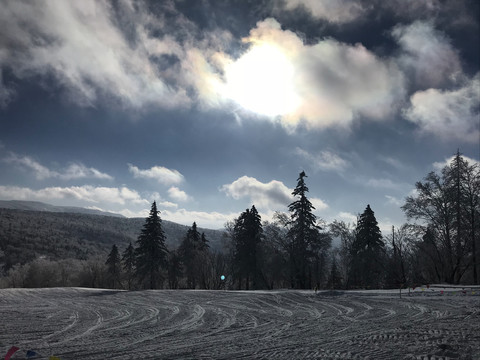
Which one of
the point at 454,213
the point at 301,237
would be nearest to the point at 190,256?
the point at 301,237

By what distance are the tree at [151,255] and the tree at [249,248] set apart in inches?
433

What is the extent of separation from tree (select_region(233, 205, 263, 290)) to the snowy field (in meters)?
24.2

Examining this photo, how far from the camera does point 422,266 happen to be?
40.9 metres

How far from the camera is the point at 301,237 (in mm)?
39312

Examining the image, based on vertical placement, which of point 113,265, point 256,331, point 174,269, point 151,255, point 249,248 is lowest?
point 113,265

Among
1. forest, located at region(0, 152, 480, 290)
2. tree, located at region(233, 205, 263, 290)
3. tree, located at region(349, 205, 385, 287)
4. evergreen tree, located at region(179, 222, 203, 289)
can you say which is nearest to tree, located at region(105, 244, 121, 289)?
forest, located at region(0, 152, 480, 290)

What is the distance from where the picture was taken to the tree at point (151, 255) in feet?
147

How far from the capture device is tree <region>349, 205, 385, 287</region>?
3909cm

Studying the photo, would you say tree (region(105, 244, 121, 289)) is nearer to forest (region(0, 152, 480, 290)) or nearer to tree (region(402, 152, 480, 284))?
forest (region(0, 152, 480, 290))

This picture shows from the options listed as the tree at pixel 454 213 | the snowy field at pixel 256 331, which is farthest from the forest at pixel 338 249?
the snowy field at pixel 256 331

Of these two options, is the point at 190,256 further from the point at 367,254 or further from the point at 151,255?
the point at 367,254

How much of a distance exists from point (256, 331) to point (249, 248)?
32.0 m

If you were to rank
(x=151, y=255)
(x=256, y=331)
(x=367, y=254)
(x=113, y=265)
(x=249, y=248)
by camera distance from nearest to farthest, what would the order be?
(x=256, y=331) → (x=367, y=254) → (x=249, y=248) → (x=151, y=255) → (x=113, y=265)

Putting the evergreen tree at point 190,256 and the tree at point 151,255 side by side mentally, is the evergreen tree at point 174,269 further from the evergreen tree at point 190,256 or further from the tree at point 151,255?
the tree at point 151,255
